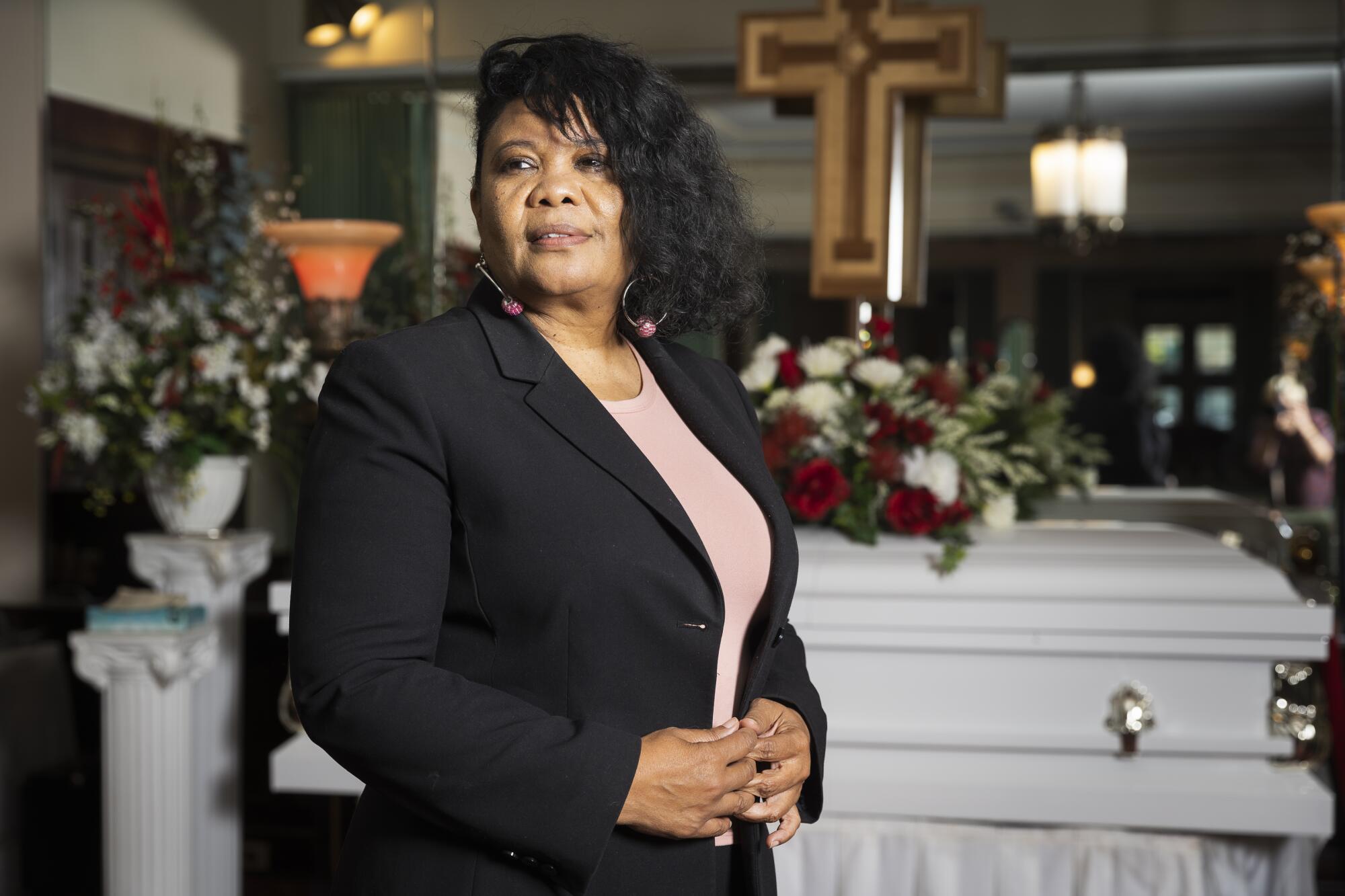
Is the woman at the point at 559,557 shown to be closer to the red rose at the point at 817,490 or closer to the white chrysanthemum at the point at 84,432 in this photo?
the red rose at the point at 817,490

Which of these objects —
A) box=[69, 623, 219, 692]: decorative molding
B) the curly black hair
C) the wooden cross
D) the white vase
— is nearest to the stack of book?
box=[69, 623, 219, 692]: decorative molding

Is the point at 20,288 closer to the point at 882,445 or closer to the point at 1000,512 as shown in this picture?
the point at 882,445

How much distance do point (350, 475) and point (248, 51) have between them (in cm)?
305

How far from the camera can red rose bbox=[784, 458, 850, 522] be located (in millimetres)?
2557

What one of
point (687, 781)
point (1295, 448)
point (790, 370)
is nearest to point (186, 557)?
point (790, 370)

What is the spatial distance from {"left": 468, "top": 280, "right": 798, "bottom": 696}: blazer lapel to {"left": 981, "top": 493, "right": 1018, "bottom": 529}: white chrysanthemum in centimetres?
142

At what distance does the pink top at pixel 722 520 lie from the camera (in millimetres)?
1294

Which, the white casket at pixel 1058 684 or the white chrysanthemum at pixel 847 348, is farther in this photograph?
the white chrysanthemum at pixel 847 348

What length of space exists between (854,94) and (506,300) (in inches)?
84.3

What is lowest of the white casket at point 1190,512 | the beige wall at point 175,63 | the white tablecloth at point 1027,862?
the white tablecloth at point 1027,862

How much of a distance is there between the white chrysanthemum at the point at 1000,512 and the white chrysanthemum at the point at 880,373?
12.9 inches

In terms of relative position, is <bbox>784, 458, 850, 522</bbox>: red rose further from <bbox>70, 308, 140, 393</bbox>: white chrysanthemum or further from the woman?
<bbox>70, 308, 140, 393</bbox>: white chrysanthemum

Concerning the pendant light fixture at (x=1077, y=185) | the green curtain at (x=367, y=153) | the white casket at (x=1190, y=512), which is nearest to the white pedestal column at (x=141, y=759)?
the green curtain at (x=367, y=153)

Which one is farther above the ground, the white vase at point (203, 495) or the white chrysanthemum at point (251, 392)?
the white chrysanthemum at point (251, 392)
